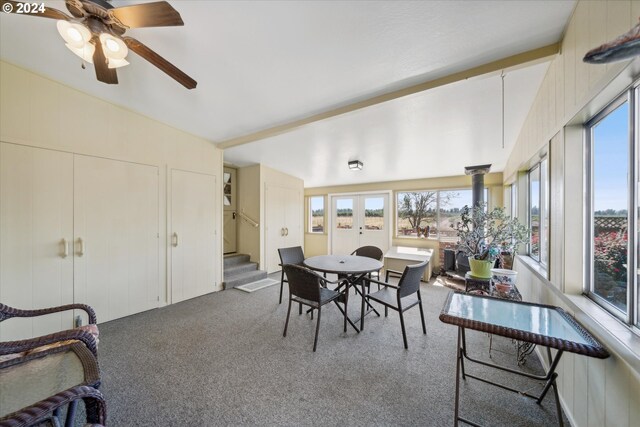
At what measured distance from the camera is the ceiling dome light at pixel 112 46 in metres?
1.47

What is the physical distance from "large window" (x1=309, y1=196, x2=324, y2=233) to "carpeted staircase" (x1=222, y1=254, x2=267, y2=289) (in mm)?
2526

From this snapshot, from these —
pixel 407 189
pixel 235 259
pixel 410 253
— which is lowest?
pixel 235 259

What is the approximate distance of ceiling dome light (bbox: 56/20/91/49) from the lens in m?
1.40

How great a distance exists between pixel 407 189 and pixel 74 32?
5706 millimetres

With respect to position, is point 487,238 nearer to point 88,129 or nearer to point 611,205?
point 611,205

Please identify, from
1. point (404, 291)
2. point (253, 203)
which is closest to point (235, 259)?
point (253, 203)

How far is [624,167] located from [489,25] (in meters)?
1.17

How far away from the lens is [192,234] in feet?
12.3

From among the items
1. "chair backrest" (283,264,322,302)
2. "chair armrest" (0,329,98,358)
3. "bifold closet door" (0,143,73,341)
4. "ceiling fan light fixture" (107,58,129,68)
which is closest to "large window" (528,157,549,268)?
"chair backrest" (283,264,322,302)

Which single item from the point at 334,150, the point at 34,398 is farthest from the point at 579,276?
the point at 334,150

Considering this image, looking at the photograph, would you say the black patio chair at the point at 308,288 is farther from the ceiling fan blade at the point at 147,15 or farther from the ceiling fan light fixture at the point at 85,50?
the ceiling fan light fixture at the point at 85,50

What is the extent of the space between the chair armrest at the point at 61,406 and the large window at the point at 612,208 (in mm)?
2533

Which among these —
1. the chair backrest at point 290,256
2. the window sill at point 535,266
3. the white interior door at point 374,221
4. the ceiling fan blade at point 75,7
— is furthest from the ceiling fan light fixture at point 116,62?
the white interior door at point 374,221

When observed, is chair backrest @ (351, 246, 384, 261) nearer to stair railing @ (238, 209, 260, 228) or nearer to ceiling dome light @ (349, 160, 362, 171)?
ceiling dome light @ (349, 160, 362, 171)
